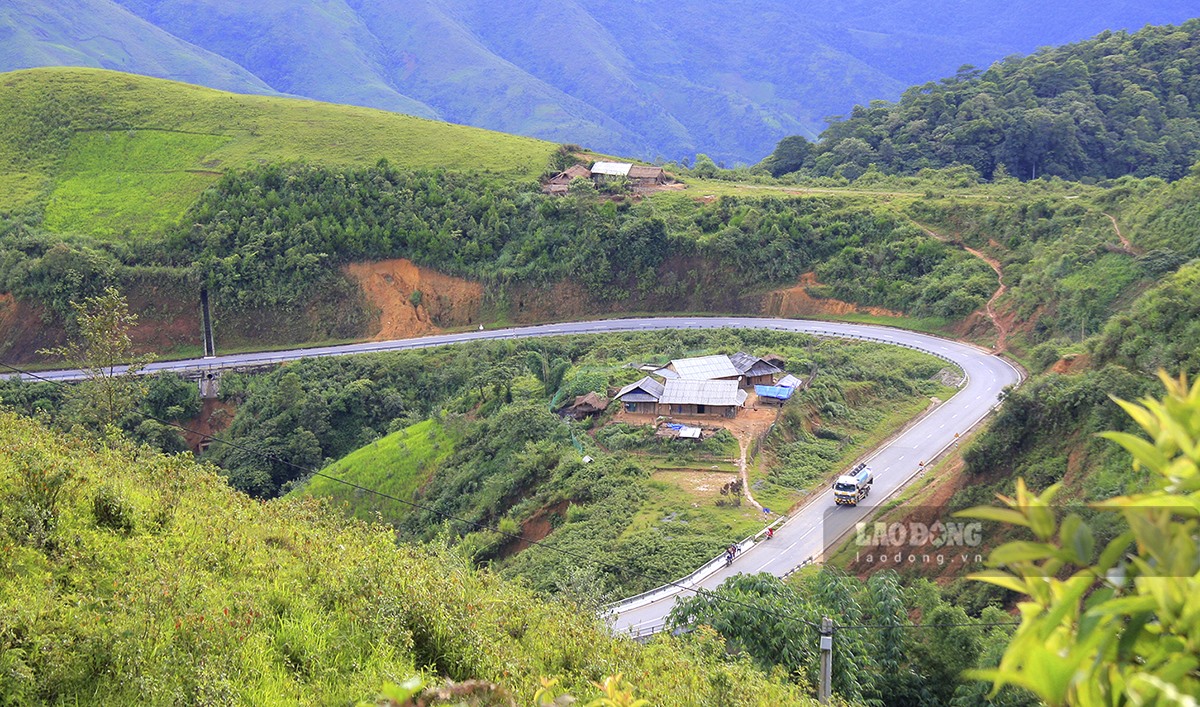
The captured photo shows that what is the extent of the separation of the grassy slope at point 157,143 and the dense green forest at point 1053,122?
88.4 ft

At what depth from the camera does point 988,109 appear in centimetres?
7081

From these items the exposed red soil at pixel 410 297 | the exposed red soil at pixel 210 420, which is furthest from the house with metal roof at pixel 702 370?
the exposed red soil at pixel 210 420

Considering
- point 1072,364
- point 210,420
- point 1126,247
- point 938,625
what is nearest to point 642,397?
point 1072,364

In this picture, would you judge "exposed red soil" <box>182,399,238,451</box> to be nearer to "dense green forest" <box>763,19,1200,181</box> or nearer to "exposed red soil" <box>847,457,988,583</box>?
"exposed red soil" <box>847,457,988,583</box>

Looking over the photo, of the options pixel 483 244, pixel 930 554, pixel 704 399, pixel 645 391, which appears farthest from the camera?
pixel 483 244

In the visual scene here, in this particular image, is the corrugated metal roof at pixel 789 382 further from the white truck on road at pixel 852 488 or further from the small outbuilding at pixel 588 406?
the white truck on road at pixel 852 488

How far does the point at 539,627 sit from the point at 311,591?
2.69 meters

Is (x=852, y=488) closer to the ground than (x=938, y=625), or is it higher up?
closer to the ground

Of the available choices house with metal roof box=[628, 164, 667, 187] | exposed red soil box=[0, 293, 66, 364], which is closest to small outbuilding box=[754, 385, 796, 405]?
house with metal roof box=[628, 164, 667, 187]

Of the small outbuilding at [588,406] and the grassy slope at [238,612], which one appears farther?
the small outbuilding at [588,406]

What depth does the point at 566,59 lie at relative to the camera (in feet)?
595

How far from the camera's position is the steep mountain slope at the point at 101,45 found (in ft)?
451

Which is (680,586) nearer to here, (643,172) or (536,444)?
(536,444)

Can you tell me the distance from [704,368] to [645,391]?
3.74m
